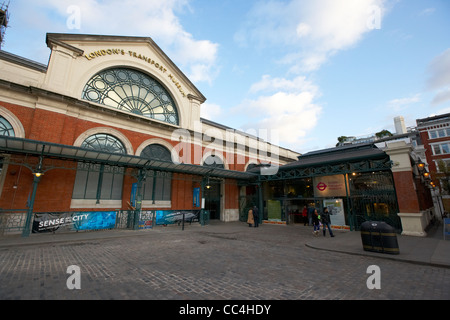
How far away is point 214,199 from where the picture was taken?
2298cm

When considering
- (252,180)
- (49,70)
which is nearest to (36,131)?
(49,70)

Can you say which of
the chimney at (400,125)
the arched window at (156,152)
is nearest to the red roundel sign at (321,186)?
the arched window at (156,152)

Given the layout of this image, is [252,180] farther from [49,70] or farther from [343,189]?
[49,70]

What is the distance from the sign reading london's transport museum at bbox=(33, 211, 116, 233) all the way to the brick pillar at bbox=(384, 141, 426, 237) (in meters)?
18.2

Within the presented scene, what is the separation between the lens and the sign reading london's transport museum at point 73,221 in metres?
11.1

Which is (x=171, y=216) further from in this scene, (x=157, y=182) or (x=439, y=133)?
(x=439, y=133)

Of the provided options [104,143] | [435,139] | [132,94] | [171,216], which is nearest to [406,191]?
[171,216]

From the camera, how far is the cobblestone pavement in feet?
13.6

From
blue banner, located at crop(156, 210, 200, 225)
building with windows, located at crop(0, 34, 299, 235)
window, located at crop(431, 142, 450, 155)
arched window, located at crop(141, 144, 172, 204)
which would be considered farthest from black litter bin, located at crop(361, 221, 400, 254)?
window, located at crop(431, 142, 450, 155)

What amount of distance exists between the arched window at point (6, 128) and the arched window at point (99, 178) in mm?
3551

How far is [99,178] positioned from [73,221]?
359cm

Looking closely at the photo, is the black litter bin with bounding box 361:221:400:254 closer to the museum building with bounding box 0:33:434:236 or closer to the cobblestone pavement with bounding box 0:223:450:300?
the cobblestone pavement with bounding box 0:223:450:300

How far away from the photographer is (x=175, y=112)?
20641 millimetres
